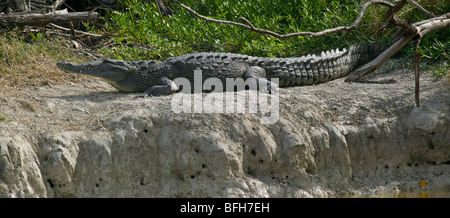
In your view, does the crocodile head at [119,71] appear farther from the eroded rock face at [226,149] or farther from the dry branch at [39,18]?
the dry branch at [39,18]

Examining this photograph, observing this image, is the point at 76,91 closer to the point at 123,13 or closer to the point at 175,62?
the point at 175,62

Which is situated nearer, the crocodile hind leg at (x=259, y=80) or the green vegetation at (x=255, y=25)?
the crocodile hind leg at (x=259, y=80)

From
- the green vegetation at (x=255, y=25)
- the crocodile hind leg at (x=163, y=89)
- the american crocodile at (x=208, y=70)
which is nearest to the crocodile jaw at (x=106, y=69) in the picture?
the american crocodile at (x=208, y=70)

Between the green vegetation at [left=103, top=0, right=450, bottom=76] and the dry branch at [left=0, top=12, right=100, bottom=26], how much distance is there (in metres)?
0.73

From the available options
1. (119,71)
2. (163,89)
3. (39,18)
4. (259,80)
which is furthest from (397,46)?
(39,18)

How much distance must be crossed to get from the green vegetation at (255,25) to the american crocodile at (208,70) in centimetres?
94

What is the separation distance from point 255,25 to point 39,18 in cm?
342

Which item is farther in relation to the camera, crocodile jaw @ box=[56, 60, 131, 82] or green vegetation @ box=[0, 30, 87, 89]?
green vegetation @ box=[0, 30, 87, 89]

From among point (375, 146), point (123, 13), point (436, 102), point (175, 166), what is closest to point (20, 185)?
point (175, 166)

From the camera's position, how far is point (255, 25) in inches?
341

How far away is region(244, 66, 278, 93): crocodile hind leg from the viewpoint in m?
6.63

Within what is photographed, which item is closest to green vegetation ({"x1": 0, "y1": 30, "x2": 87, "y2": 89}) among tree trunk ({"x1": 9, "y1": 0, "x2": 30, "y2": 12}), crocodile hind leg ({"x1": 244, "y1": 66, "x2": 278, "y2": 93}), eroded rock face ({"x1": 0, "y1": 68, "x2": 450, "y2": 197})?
tree trunk ({"x1": 9, "y1": 0, "x2": 30, "y2": 12})

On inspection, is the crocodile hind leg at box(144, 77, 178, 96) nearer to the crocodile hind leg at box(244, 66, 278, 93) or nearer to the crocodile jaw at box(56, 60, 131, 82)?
the crocodile jaw at box(56, 60, 131, 82)

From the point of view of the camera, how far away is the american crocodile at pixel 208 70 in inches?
263
